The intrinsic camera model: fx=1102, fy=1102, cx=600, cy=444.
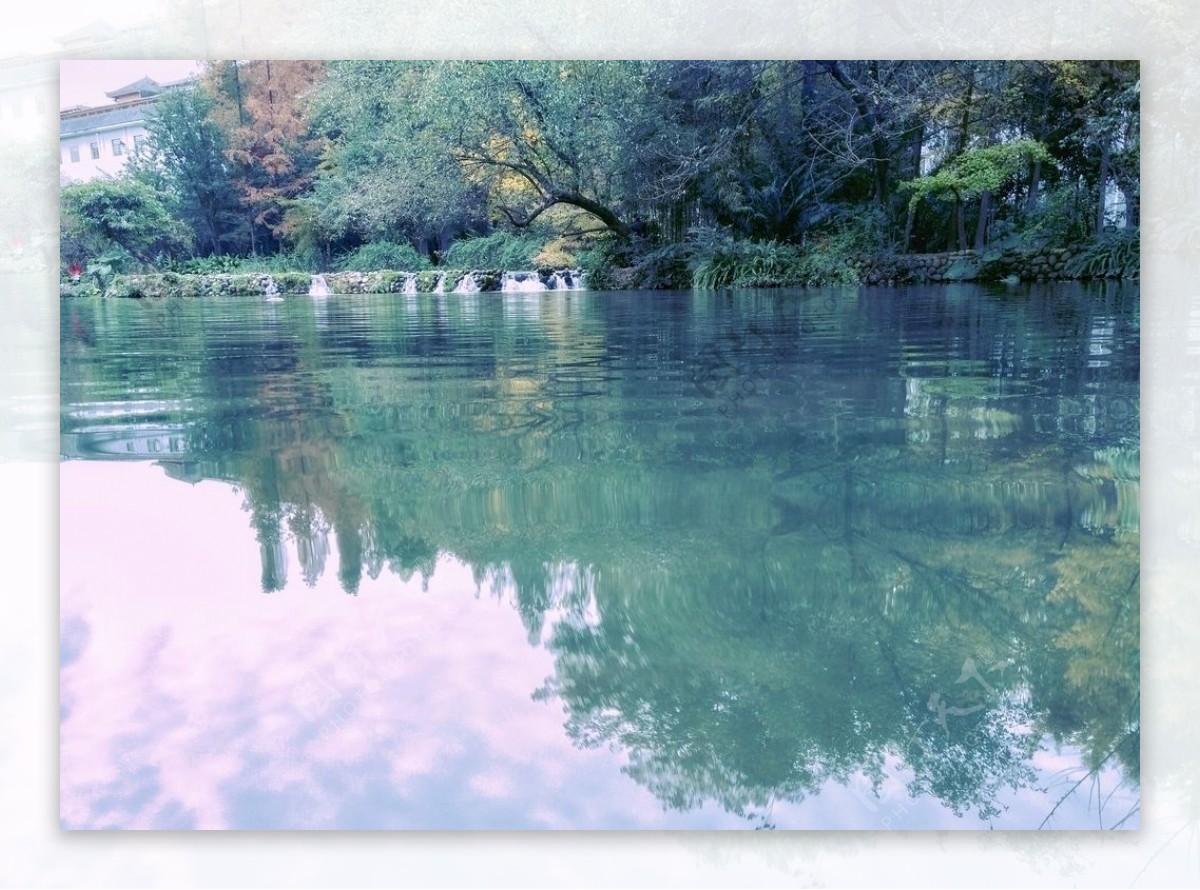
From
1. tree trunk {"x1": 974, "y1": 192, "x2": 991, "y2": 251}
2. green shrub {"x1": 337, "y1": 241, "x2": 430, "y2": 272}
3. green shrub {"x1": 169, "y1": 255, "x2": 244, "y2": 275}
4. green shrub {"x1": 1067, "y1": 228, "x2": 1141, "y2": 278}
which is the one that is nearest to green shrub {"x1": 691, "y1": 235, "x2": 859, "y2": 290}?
tree trunk {"x1": 974, "y1": 192, "x2": 991, "y2": 251}

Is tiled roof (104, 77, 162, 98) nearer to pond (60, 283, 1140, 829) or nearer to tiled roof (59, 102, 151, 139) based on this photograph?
tiled roof (59, 102, 151, 139)

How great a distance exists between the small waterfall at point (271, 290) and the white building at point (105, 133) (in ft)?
1.94

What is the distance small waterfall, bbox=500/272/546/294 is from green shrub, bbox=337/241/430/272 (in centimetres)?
30

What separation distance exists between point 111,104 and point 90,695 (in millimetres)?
1976

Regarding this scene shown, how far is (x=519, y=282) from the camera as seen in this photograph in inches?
157

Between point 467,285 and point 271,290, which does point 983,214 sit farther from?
point 271,290

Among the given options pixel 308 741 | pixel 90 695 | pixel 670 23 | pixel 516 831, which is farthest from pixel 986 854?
pixel 670 23

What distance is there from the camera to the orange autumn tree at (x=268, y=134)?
147 inches

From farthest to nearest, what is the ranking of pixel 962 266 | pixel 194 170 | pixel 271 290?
pixel 962 266 < pixel 271 290 < pixel 194 170

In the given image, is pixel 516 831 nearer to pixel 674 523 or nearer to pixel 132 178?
pixel 674 523

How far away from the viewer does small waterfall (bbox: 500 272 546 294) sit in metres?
4.00

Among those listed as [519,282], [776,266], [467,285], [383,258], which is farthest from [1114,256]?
[383,258]

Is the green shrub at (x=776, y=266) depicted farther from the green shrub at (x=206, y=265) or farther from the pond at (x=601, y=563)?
the green shrub at (x=206, y=265)

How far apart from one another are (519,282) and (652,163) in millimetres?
691
